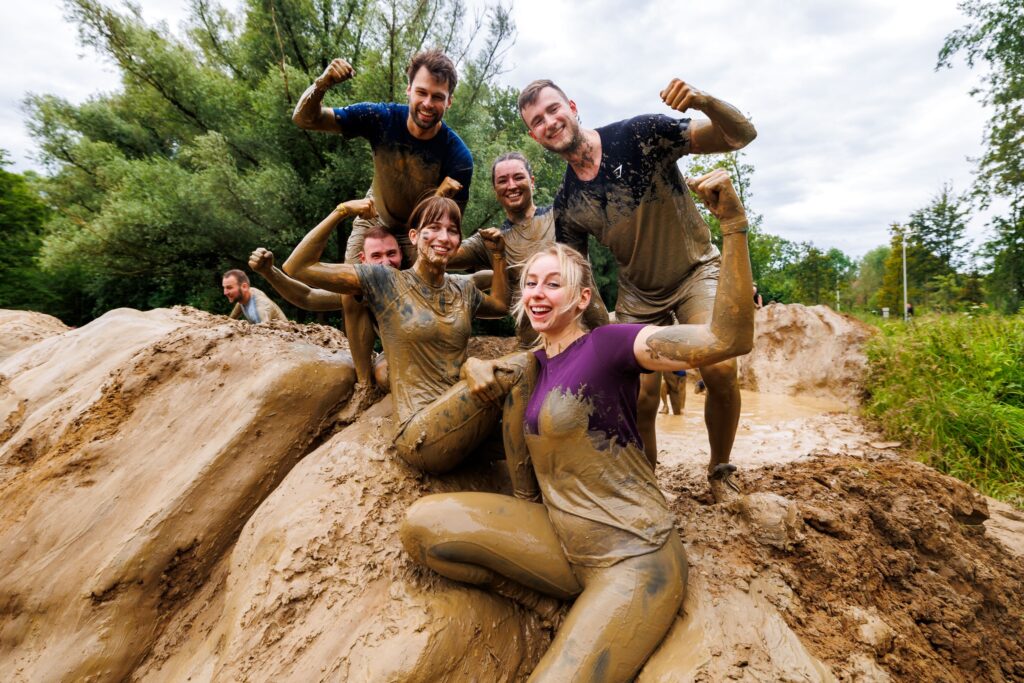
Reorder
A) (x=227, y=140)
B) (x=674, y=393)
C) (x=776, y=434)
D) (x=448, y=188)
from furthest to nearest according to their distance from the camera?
1. (x=227, y=140)
2. (x=674, y=393)
3. (x=776, y=434)
4. (x=448, y=188)

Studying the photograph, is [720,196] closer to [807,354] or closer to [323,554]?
[323,554]

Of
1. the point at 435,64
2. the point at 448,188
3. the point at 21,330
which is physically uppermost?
the point at 435,64

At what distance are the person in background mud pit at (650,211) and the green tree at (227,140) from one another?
294 inches

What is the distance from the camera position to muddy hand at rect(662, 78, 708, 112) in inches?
84.7

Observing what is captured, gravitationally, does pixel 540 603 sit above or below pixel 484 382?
below

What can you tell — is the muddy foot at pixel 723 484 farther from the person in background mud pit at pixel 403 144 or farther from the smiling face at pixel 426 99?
the smiling face at pixel 426 99

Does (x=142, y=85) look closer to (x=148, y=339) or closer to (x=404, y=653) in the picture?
(x=148, y=339)

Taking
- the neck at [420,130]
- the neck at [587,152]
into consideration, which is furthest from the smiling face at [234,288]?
the neck at [587,152]

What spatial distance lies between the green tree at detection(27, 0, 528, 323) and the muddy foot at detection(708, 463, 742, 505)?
26.3 ft

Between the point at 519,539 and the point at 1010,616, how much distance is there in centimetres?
245

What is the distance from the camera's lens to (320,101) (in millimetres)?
3064

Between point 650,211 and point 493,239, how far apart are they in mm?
863

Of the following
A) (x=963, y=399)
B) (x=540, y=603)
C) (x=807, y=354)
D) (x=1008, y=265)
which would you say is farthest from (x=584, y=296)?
(x=1008, y=265)

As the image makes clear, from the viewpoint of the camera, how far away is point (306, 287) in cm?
301
